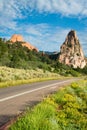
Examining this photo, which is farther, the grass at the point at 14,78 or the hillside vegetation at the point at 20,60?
the hillside vegetation at the point at 20,60

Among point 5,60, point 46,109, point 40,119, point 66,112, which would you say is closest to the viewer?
point 40,119

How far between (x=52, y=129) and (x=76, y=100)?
7.95 metres

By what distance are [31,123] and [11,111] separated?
4.17m

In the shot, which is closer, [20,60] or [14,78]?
[14,78]

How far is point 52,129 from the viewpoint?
24.9 feet

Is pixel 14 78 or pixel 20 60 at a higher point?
pixel 20 60

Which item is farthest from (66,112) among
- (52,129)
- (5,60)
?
(5,60)

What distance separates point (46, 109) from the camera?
10586 millimetres

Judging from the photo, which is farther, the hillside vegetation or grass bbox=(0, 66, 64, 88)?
the hillside vegetation

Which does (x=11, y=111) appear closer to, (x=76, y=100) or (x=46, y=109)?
(x=46, y=109)

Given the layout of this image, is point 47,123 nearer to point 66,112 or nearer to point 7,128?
point 7,128

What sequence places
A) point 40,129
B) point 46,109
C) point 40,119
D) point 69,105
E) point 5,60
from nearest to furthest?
point 40,129 → point 40,119 → point 46,109 → point 69,105 → point 5,60

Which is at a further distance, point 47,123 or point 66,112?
point 66,112

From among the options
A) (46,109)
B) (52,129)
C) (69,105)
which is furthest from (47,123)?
(69,105)
